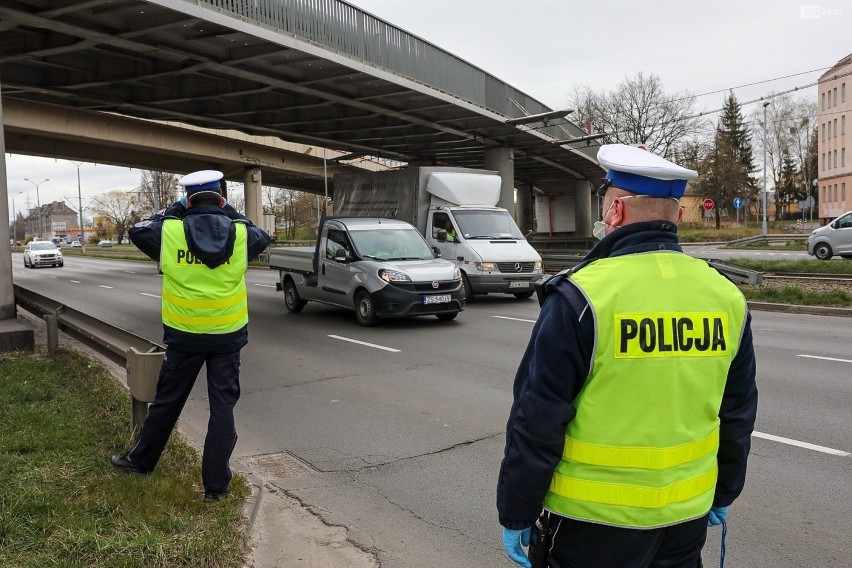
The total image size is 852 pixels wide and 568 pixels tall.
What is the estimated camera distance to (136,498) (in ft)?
14.5

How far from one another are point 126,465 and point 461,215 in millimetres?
13620

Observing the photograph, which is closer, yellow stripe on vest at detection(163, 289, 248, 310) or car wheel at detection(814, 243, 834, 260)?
yellow stripe on vest at detection(163, 289, 248, 310)

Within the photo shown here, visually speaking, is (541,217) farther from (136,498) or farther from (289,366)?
(136,498)

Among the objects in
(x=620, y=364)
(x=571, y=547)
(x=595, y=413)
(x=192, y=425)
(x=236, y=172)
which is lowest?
(x=192, y=425)

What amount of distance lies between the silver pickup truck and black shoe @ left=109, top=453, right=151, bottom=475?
8.22 metres

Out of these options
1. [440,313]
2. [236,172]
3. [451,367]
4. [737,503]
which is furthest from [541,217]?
[737,503]

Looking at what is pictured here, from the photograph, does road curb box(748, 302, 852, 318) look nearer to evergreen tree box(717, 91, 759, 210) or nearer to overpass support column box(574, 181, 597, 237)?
overpass support column box(574, 181, 597, 237)

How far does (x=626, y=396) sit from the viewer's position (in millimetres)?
2119

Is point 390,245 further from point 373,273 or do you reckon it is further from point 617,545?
point 617,545

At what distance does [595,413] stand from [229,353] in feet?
10.2

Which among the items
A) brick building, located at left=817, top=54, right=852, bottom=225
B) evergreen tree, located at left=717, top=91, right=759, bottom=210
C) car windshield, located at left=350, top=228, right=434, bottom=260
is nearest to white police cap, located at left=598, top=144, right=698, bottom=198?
car windshield, located at left=350, top=228, right=434, bottom=260

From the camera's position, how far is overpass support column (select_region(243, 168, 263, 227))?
40.5m

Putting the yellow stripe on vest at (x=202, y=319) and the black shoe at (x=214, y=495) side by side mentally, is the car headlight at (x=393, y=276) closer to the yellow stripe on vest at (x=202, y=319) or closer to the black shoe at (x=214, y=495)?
the yellow stripe on vest at (x=202, y=319)

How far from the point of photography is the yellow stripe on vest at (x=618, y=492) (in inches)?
82.5
